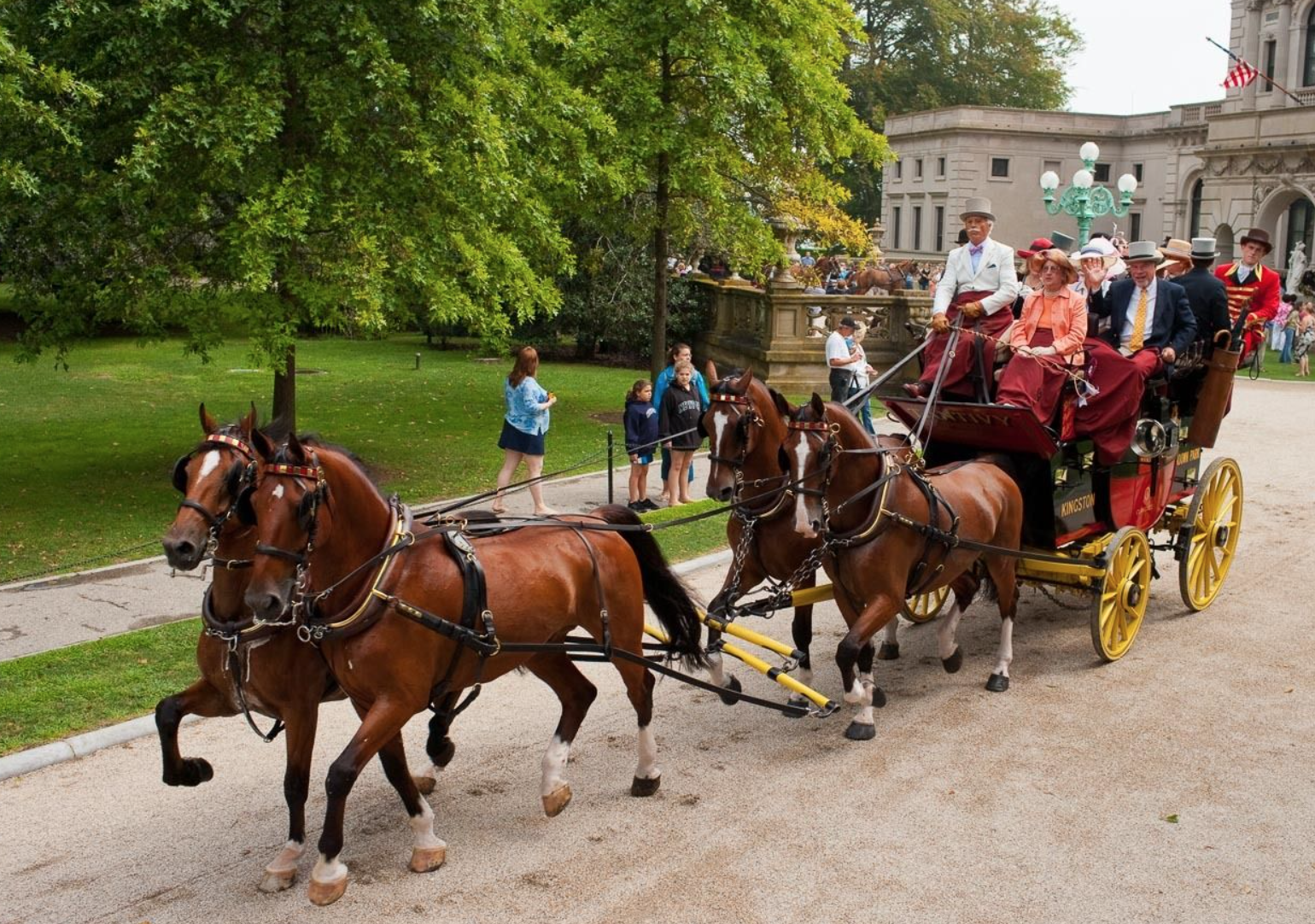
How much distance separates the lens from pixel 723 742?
26.6 feet

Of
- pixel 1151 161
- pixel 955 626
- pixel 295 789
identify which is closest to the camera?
pixel 295 789

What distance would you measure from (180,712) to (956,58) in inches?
2650

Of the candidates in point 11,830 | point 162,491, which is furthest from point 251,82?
point 11,830

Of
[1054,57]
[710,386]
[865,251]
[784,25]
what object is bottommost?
[710,386]

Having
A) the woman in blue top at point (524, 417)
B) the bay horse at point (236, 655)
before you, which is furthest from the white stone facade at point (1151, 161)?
the bay horse at point (236, 655)

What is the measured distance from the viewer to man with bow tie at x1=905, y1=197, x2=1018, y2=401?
9.85 metres

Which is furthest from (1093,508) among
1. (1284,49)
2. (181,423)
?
(1284,49)

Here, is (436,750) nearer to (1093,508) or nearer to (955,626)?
(955,626)

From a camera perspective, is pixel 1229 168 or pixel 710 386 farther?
pixel 1229 168

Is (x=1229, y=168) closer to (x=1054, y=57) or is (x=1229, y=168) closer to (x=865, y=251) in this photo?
(x=1054, y=57)

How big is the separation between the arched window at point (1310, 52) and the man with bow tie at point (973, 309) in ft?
156

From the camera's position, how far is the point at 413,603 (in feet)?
20.6

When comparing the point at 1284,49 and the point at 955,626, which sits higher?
the point at 1284,49

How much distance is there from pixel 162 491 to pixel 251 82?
5186 millimetres
